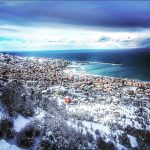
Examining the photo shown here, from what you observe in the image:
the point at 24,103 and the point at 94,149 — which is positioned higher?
the point at 24,103

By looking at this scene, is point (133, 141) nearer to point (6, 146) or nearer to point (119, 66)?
point (6, 146)

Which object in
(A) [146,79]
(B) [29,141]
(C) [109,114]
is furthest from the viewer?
(A) [146,79]

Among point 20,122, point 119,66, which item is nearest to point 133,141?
point 20,122

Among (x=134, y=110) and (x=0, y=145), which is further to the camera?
(x=134, y=110)

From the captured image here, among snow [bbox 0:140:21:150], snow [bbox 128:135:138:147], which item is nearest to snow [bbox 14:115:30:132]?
snow [bbox 0:140:21:150]

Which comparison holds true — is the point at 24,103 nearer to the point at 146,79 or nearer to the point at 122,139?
the point at 122,139

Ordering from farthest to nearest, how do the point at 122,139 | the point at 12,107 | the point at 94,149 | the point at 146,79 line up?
the point at 146,79, the point at 122,139, the point at 12,107, the point at 94,149

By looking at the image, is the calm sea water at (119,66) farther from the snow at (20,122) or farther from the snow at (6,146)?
the snow at (6,146)

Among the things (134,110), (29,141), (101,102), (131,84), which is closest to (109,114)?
(134,110)

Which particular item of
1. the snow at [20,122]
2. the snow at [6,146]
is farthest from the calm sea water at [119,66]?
the snow at [6,146]

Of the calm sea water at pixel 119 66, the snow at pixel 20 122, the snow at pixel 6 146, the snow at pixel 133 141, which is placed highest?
the snow at pixel 20 122
